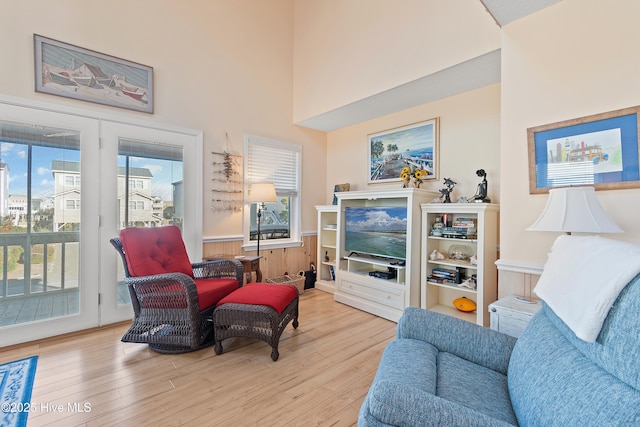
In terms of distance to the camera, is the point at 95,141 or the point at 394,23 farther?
the point at 394,23

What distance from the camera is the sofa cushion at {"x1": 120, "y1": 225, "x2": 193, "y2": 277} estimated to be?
95.7 inches

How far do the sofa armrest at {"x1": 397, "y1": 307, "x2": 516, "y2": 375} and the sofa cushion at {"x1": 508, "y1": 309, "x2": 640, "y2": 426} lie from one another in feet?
0.56

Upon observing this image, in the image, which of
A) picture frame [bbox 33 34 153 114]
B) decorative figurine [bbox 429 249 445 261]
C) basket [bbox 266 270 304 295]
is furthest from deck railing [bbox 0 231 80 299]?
decorative figurine [bbox 429 249 445 261]

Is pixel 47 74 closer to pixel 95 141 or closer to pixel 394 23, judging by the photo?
pixel 95 141

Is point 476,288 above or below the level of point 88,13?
below

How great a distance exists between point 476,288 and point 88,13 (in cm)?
460

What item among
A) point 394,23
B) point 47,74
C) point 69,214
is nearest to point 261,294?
point 69,214

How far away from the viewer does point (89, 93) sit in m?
2.78

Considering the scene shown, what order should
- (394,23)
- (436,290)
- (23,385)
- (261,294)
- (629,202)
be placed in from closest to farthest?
(629,202) → (23,385) → (261,294) → (394,23) → (436,290)

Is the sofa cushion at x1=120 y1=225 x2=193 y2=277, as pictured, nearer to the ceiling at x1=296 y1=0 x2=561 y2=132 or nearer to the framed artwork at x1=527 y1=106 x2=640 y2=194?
the ceiling at x1=296 y1=0 x2=561 y2=132

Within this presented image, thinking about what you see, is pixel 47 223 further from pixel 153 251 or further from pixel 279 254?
pixel 279 254

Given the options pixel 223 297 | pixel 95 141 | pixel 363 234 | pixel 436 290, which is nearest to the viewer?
pixel 223 297

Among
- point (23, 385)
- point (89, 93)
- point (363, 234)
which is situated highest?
point (89, 93)

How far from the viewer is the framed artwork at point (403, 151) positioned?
11.1ft
